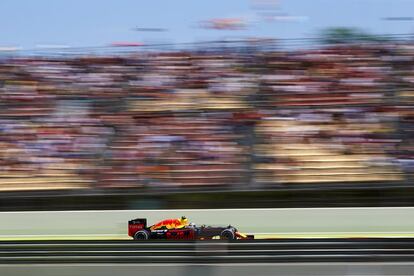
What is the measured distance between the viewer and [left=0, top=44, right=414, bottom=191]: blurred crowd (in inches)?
346

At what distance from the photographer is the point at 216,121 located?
9.22 meters

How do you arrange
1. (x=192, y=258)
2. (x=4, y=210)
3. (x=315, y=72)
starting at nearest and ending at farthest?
(x=192, y=258) → (x=4, y=210) → (x=315, y=72)

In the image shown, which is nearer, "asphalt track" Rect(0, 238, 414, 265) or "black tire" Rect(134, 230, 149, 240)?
"asphalt track" Rect(0, 238, 414, 265)

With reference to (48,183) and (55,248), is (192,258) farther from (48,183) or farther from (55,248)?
(48,183)

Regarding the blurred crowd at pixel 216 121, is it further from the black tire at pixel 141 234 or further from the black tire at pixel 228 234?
the black tire at pixel 228 234

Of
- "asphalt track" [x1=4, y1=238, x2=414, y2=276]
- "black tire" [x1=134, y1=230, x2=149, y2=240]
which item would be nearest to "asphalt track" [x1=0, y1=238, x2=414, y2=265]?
"asphalt track" [x1=4, y1=238, x2=414, y2=276]

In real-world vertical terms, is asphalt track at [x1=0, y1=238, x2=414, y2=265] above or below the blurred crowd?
below

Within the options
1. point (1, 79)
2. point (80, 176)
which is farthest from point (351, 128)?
point (1, 79)

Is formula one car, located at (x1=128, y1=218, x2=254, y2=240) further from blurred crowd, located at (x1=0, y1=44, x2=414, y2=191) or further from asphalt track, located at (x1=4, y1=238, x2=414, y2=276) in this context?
asphalt track, located at (x1=4, y1=238, x2=414, y2=276)

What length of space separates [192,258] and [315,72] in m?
5.46

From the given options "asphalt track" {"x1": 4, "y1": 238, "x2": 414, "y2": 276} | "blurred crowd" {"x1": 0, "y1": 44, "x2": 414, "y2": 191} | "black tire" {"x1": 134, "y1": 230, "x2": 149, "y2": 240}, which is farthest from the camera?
"blurred crowd" {"x1": 0, "y1": 44, "x2": 414, "y2": 191}

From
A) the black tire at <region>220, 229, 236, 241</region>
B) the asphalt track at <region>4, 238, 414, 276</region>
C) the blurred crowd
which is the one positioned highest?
the blurred crowd

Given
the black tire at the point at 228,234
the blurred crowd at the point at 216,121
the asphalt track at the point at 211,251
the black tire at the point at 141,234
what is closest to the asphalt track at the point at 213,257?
the asphalt track at the point at 211,251

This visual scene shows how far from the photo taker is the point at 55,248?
5129mm
